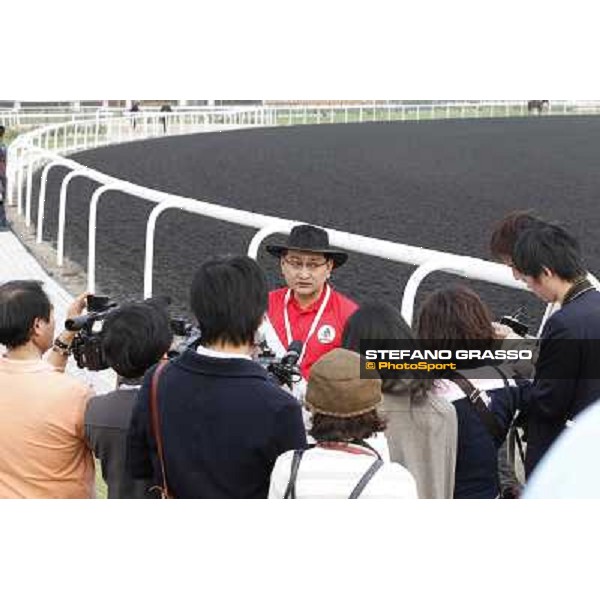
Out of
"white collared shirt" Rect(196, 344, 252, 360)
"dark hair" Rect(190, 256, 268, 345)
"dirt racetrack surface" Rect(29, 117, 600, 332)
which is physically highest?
"dark hair" Rect(190, 256, 268, 345)

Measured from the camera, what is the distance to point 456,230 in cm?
1175

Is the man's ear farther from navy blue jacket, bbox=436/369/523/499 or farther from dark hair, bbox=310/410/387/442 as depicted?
dark hair, bbox=310/410/387/442

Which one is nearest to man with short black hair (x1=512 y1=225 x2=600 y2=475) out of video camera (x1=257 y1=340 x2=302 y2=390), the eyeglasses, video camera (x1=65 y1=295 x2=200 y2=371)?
video camera (x1=257 y1=340 x2=302 y2=390)

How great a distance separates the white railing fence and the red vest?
201 millimetres

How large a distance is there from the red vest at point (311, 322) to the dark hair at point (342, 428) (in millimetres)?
1355

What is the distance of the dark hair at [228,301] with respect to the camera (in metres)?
2.17

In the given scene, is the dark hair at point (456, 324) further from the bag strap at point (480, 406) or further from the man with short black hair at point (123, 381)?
the man with short black hair at point (123, 381)

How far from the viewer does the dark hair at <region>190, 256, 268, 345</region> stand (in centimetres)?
217

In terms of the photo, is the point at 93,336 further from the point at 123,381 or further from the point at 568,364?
the point at 568,364

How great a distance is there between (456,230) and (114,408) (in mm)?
9652

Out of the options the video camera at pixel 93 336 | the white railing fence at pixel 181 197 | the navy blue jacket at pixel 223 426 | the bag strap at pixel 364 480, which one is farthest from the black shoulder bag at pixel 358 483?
the video camera at pixel 93 336

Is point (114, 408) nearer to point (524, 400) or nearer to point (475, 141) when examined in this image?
point (524, 400)

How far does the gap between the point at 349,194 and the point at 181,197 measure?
29.9 ft
